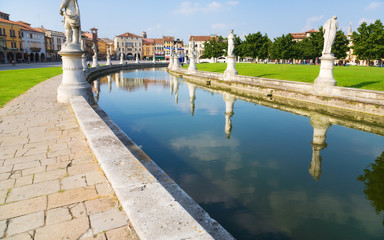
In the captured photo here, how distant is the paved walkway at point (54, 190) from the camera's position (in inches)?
97.8

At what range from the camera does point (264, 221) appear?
13.6 ft

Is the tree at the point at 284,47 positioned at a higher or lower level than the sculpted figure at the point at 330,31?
higher

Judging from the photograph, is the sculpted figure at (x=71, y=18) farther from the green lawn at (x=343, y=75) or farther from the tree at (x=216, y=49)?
the tree at (x=216, y=49)

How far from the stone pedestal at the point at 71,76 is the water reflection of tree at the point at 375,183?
8.97 m

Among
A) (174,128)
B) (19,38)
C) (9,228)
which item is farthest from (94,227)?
(19,38)

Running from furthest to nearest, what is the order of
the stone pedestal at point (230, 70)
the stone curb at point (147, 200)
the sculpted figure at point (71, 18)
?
the stone pedestal at point (230, 70)
the sculpted figure at point (71, 18)
the stone curb at point (147, 200)

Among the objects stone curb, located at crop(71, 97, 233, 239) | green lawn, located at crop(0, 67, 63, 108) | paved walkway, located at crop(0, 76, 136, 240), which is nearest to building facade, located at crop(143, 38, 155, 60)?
green lawn, located at crop(0, 67, 63, 108)

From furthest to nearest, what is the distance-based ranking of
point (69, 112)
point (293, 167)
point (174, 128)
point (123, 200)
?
point (174, 128), point (69, 112), point (293, 167), point (123, 200)

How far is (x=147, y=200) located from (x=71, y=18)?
28.1 ft

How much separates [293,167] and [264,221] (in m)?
2.57

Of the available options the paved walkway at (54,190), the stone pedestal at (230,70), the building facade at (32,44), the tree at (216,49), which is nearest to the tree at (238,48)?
the tree at (216,49)

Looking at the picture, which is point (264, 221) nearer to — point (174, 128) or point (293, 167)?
point (293, 167)

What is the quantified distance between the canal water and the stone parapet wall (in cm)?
158

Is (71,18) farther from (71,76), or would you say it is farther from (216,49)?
(216,49)
